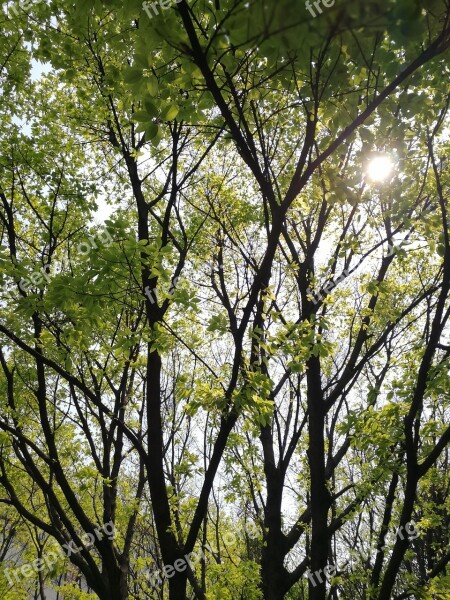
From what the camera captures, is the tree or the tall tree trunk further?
the tall tree trunk

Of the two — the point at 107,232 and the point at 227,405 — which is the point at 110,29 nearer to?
the point at 107,232

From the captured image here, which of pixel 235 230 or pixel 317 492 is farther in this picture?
pixel 235 230

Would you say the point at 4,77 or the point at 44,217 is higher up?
the point at 4,77

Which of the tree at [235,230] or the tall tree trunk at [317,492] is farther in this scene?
the tall tree trunk at [317,492]

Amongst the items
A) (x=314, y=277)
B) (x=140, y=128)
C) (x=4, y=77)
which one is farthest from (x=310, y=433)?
(x=4, y=77)

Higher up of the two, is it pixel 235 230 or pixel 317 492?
pixel 235 230

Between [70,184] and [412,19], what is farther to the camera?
[70,184]

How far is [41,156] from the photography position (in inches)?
255

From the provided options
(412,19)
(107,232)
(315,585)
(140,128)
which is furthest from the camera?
(315,585)

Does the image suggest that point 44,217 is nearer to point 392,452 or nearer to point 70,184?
point 70,184

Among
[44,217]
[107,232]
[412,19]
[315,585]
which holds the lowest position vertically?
[315,585]

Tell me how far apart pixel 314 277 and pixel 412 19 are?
13.1 ft

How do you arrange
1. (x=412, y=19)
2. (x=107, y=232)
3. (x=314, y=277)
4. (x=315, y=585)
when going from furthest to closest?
(x=314, y=277), (x=315, y=585), (x=107, y=232), (x=412, y=19)

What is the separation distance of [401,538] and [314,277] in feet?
10.0
